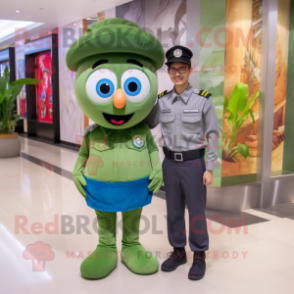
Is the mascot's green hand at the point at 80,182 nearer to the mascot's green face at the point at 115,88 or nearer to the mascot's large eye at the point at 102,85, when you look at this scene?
the mascot's green face at the point at 115,88

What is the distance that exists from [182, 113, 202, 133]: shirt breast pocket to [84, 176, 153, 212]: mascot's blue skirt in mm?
416

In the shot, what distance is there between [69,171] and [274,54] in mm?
3421

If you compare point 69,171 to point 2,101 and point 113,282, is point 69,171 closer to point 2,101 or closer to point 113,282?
point 2,101

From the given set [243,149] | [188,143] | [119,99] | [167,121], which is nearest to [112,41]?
[119,99]

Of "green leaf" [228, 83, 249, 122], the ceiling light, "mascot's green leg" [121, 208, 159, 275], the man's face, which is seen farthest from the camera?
the ceiling light

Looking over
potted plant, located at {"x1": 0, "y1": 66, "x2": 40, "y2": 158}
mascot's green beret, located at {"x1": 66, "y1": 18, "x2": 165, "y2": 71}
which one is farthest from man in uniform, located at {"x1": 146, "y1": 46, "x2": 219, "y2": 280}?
potted plant, located at {"x1": 0, "y1": 66, "x2": 40, "y2": 158}

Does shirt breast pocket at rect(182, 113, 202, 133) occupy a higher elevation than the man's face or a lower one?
lower

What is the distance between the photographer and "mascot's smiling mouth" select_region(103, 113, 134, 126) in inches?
82.4

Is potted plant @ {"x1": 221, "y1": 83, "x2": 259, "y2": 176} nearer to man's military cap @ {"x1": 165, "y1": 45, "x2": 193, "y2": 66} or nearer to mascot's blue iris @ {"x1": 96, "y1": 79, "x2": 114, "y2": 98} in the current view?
man's military cap @ {"x1": 165, "y1": 45, "x2": 193, "y2": 66}

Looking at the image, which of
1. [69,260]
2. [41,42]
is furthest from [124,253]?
[41,42]

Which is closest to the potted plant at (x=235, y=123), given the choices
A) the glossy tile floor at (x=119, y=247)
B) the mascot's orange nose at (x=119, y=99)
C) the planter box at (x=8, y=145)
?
the glossy tile floor at (x=119, y=247)

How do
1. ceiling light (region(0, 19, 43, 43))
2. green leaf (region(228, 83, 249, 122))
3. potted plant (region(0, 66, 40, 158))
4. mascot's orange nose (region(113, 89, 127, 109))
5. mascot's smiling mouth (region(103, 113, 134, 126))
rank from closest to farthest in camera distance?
mascot's orange nose (region(113, 89, 127, 109)) < mascot's smiling mouth (region(103, 113, 134, 126)) < green leaf (region(228, 83, 249, 122)) < potted plant (region(0, 66, 40, 158)) < ceiling light (region(0, 19, 43, 43))

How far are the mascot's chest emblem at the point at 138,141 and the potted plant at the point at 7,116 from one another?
4796mm

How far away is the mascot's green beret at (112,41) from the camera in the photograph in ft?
6.56
